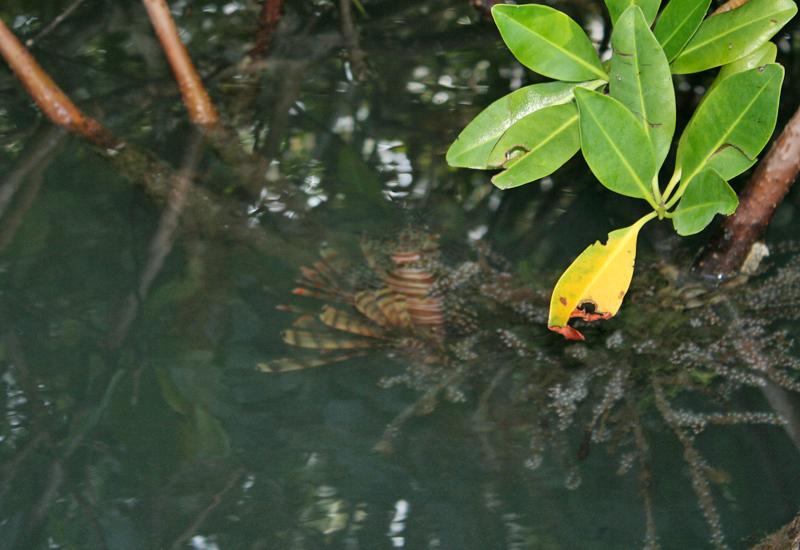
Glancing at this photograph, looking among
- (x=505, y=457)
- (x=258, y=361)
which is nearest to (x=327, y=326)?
(x=258, y=361)

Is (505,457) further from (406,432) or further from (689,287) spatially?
(689,287)

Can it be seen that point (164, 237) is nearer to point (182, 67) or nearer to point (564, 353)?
point (182, 67)

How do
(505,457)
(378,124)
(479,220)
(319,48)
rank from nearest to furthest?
(505,457) → (479,220) → (378,124) → (319,48)

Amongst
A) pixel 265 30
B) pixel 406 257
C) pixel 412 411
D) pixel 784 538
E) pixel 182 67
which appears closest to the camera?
pixel 784 538

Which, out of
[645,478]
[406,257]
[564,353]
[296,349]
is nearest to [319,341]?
[296,349]

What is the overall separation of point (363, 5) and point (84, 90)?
73 cm

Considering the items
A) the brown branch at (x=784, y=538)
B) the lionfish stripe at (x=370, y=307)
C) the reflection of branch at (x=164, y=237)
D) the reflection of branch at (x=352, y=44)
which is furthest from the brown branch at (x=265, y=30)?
the brown branch at (x=784, y=538)

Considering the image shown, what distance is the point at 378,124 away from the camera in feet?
6.53

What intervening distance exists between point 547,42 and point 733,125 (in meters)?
0.28

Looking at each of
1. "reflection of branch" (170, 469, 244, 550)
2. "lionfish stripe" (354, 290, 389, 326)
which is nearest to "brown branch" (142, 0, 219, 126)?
"lionfish stripe" (354, 290, 389, 326)

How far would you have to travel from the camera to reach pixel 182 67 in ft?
6.04

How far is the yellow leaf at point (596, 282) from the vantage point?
4.23 ft

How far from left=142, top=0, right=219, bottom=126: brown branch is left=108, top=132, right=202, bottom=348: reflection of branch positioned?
49 mm

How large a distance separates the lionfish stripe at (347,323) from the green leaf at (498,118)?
38 cm
